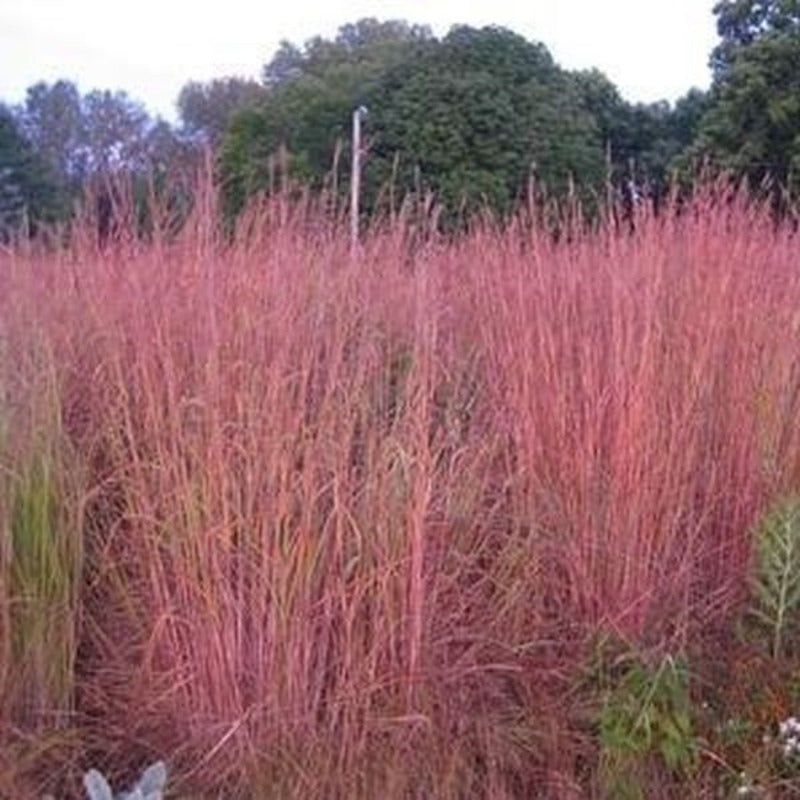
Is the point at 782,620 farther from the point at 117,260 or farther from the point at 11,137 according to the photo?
the point at 11,137

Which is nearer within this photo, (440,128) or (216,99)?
(216,99)

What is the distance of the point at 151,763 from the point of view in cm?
376

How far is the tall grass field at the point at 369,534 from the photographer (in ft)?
12.3

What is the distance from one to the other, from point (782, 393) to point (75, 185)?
9.71 ft

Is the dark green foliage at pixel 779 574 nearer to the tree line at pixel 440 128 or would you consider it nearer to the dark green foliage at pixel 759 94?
the tree line at pixel 440 128

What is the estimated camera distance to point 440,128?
19078 millimetres

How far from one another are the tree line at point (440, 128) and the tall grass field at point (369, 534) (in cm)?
69

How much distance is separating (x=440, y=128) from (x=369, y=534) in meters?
15.8

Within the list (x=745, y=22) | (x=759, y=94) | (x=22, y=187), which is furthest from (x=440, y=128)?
(x=22, y=187)

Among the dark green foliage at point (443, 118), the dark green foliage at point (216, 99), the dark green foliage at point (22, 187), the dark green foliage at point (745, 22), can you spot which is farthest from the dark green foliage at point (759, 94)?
the dark green foliage at point (22, 187)

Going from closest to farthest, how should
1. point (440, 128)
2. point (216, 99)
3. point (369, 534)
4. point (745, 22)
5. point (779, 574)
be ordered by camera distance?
point (369, 534) < point (779, 574) < point (216, 99) < point (440, 128) < point (745, 22)

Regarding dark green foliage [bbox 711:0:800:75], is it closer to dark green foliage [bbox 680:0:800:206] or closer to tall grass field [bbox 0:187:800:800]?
dark green foliage [bbox 680:0:800:206]

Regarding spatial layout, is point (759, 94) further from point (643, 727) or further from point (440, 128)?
point (643, 727)

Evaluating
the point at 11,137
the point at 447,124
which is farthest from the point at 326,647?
the point at 447,124
